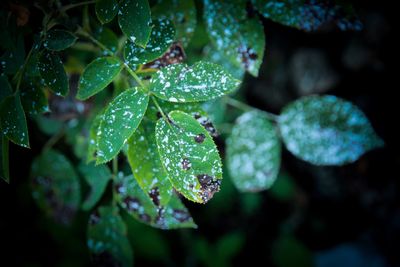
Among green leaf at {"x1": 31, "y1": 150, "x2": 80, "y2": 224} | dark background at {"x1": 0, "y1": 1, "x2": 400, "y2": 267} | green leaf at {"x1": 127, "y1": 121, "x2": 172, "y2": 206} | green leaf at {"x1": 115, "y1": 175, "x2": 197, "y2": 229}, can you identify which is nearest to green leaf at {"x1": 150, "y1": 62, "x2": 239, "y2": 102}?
green leaf at {"x1": 127, "y1": 121, "x2": 172, "y2": 206}

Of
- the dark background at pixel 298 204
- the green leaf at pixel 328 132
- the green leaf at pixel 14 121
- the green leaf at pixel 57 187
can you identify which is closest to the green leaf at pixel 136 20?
the green leaf at pixel 14 121

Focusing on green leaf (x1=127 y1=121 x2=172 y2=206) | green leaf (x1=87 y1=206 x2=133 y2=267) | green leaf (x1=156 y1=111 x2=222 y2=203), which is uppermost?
green leaf (x1=156 y1=111 x2=222 y2=203)

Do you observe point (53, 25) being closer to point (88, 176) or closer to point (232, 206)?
point (88, 176)

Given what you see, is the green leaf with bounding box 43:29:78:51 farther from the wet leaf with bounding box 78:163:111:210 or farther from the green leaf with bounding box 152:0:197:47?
the wet leaf with bounding box 78:163:111:210

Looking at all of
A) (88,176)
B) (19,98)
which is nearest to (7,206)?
(88,176)

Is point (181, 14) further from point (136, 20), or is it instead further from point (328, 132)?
point (328, 132)

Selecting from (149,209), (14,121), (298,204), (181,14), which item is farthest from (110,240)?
(298,204)

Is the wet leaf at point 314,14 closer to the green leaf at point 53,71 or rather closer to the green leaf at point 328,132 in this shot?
the green leaf at point 328,132
